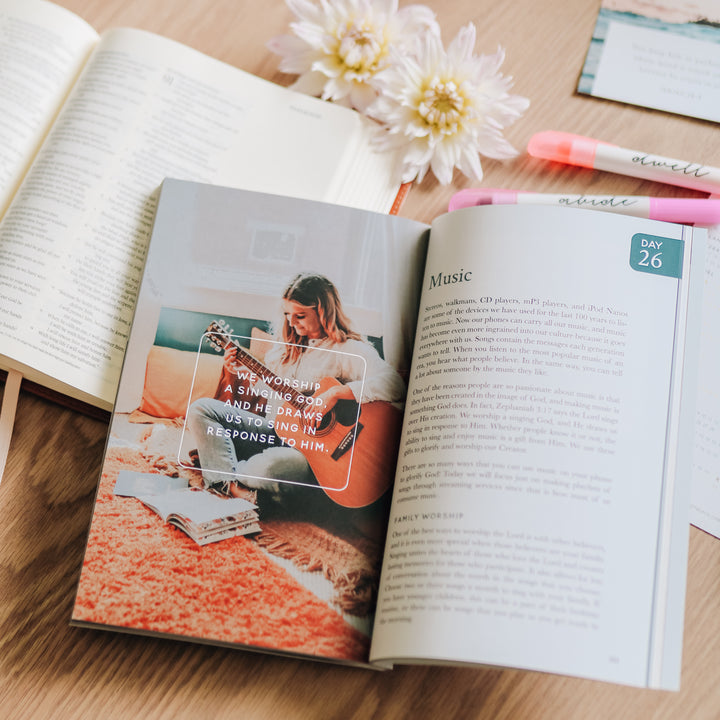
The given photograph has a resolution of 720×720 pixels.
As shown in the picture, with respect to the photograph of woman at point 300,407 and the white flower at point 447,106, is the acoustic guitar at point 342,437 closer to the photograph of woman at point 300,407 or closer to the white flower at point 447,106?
the photograph of woman at point 300,407

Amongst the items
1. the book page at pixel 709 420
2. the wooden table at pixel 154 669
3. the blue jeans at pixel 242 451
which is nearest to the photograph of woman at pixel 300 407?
the blue jeans at pixel 242 451

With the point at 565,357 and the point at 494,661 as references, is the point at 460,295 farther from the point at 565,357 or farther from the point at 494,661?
the point at 494,661

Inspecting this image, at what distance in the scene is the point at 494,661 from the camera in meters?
0.38

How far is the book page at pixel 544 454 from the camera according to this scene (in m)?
0.39

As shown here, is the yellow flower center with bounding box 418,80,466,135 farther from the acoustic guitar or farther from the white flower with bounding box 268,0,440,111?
the acoustic guitar

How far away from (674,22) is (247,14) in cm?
40

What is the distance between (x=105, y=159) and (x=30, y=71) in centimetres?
12

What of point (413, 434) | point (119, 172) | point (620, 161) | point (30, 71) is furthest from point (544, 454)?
point (30, 71)

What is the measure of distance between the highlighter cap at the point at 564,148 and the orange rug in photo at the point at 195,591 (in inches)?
15.5

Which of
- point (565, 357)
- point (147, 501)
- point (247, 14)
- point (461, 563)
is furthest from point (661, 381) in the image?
point (247, 14)

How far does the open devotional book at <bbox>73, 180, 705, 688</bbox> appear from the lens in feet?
1.31

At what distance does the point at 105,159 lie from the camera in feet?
1.81

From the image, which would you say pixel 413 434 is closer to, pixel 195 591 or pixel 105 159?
pixel 195 591

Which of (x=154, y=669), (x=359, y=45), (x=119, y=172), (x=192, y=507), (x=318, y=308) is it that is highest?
(x=359, y=45)
